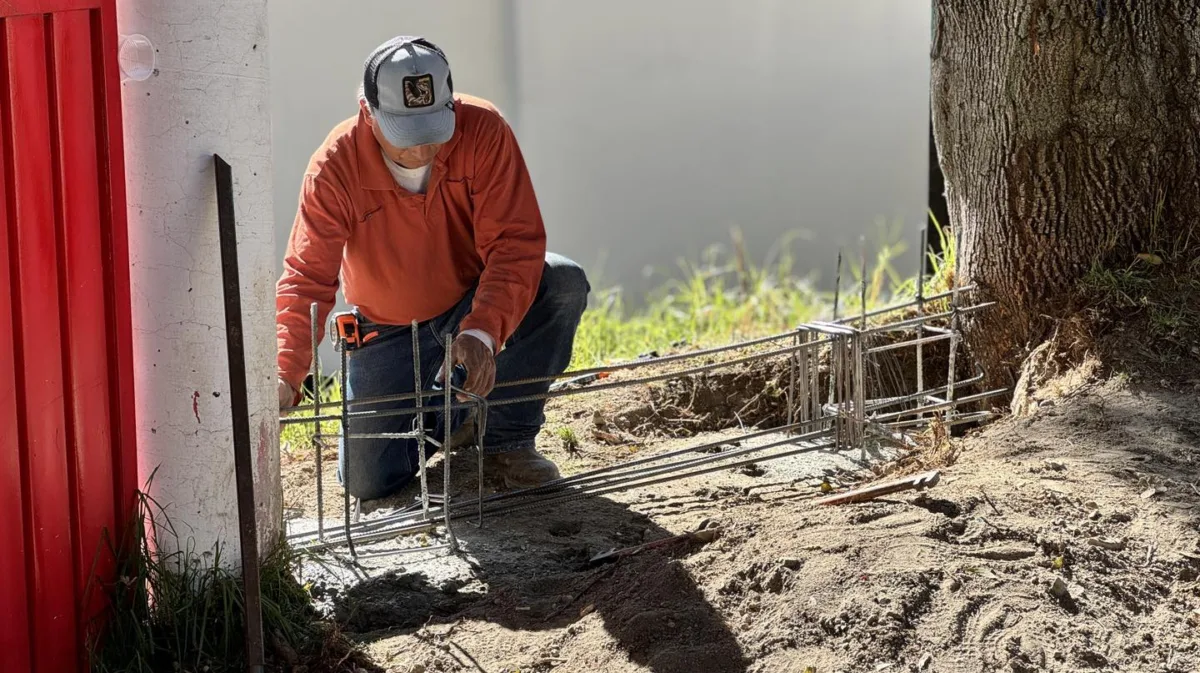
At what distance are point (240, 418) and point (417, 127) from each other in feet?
3.72

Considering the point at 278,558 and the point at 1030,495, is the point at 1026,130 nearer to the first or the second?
the point at 1030,495

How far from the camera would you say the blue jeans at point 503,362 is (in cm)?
394

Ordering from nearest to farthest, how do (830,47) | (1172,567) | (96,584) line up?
(96,584)
(1172,567)
(830,47)

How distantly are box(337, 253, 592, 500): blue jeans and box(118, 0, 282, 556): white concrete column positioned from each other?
1235mm

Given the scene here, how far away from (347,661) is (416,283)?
1.48 meters

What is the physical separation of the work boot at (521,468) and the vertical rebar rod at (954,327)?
1246 millimetres

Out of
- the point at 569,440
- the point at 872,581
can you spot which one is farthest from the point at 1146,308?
the point at 569,440

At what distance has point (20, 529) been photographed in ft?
7.68

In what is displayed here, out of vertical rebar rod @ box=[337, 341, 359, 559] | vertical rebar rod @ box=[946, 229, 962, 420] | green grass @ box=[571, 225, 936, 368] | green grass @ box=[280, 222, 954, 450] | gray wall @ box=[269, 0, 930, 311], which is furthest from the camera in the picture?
gray wall @ box=[269, 0, 930, 311]

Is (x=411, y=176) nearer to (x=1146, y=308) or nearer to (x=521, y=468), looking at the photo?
(x=521, y=468)

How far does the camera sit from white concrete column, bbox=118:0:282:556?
2.55 meters

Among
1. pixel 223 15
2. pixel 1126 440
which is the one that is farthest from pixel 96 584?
pixel 1126 440

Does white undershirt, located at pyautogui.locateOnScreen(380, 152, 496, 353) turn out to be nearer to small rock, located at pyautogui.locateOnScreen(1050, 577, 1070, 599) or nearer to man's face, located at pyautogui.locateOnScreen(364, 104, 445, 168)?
man's face, located at pyautogui.locateOnScreen(364, 104, 445, 168)

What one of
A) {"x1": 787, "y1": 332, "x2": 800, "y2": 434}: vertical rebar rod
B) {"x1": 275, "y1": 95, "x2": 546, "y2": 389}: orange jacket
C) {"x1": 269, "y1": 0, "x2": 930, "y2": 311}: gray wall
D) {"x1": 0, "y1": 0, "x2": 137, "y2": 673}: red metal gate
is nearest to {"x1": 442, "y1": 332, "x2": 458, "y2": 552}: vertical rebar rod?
{"x1": 275, "y1": 95, "x2": 546, "y2": 389}: orange jacket
